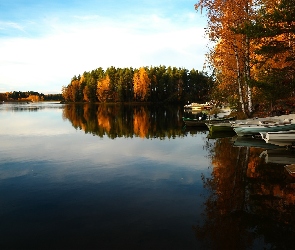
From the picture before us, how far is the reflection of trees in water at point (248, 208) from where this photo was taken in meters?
8.09

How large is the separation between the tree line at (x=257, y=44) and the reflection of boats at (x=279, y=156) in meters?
3.53

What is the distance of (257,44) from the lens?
22359 mm

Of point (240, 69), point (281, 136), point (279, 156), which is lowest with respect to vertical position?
point (279, 156)

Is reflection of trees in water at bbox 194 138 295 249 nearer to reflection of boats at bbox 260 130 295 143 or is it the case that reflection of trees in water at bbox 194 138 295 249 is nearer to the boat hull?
reflection of boats at bbox 260 130 295 143

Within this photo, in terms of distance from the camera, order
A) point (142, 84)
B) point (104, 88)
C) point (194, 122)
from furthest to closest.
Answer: point (104, 88) → point (142, 84) → point (194, 122)

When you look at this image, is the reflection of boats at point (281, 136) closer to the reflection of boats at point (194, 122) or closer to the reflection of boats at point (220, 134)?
the reflection of boats at point (220, 134)

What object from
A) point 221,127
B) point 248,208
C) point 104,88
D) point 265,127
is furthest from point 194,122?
point 104,88

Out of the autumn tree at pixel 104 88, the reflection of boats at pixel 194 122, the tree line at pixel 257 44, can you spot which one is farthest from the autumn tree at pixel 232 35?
the autumn tree at pixel 104 88

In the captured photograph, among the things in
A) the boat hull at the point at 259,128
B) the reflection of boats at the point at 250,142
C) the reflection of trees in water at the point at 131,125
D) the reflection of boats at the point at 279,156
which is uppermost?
the boat hull at the point at 259,128

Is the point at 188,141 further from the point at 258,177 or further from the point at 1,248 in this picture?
the point at 1,248

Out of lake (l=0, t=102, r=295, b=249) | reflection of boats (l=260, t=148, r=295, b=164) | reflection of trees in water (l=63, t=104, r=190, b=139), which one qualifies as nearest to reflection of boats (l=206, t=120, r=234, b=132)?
reflection of trees in water (l=63, t=104, r=190, b=139)

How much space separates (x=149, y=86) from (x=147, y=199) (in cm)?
11361

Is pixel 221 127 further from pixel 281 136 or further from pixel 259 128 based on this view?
pixel 281 136

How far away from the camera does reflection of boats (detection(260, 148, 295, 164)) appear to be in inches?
665
